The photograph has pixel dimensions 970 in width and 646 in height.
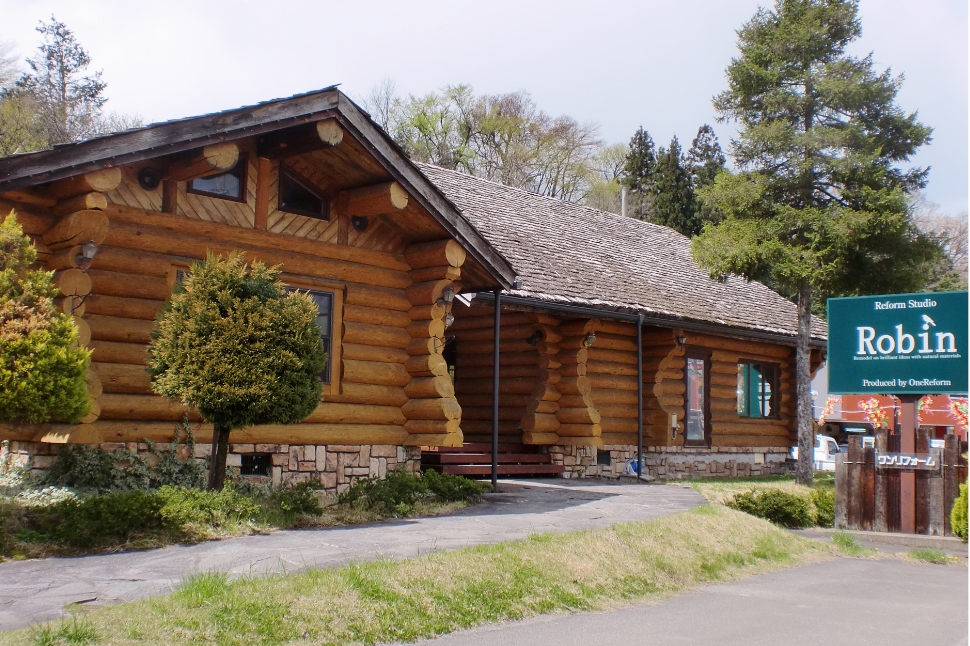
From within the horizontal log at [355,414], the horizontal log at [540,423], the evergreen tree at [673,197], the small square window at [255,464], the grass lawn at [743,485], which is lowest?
the grass lawn at [743,485]

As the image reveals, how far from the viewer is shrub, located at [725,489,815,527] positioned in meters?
14.0

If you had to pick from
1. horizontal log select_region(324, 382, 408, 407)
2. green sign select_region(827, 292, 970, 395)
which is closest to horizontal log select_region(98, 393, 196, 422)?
horizontal log select_region(324, 382, 408, 407)

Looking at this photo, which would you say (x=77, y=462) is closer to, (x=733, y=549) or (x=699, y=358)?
(x=733, y=549)

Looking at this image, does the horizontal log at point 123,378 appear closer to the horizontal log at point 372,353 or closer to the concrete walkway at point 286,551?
the horizontal log at point 372,353

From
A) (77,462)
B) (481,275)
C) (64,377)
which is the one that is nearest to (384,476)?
(481,275)

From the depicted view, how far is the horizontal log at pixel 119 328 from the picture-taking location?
11.2 metres

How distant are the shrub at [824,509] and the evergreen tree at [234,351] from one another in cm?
814

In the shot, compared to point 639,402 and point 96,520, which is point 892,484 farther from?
point 96,520

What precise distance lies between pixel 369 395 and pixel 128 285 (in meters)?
3.76

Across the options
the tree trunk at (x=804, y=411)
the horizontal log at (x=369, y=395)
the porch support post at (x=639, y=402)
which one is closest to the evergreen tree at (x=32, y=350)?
the horizontal log at (x=369, y=395)

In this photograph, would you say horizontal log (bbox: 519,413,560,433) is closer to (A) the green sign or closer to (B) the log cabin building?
(B) the log cabin building

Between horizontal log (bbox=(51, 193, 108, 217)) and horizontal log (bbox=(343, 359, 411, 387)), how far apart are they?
403cm

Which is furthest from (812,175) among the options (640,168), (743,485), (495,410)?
(640,168)

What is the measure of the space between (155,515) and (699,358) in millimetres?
15489
